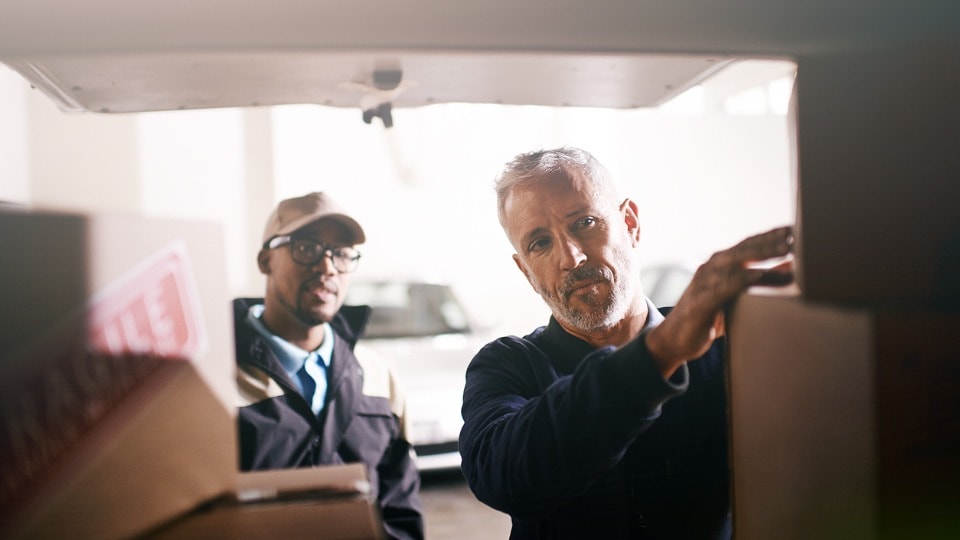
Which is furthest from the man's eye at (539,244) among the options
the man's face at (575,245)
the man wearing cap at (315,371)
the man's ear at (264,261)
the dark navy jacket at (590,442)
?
the man's ear at (264,261)

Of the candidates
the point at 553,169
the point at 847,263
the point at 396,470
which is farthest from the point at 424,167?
the point at 847,263

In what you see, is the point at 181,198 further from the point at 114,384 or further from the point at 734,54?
the point at 734,54

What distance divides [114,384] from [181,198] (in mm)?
238

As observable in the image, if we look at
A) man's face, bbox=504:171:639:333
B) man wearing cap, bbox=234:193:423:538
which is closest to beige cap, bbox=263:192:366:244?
man wearing cap, bbox=234:193:423:538

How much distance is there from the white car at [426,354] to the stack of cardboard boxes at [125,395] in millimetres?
187

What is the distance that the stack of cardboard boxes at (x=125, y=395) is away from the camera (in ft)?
2.25

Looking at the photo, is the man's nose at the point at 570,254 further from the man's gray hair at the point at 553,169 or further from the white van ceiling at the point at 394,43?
the white van ceiling at the point at 394,43

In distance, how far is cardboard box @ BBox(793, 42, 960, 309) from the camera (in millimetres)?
811

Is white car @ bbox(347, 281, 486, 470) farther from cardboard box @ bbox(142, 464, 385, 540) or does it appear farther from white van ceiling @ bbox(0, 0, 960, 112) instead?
white van ceiling @ bbox(0, 0, 960, 112)

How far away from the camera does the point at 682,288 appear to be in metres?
0.91

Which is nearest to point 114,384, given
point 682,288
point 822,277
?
point 682,288

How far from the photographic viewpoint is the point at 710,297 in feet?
2.88

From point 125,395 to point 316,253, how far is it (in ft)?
1.00

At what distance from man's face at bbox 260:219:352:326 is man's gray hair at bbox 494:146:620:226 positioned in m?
0.23
